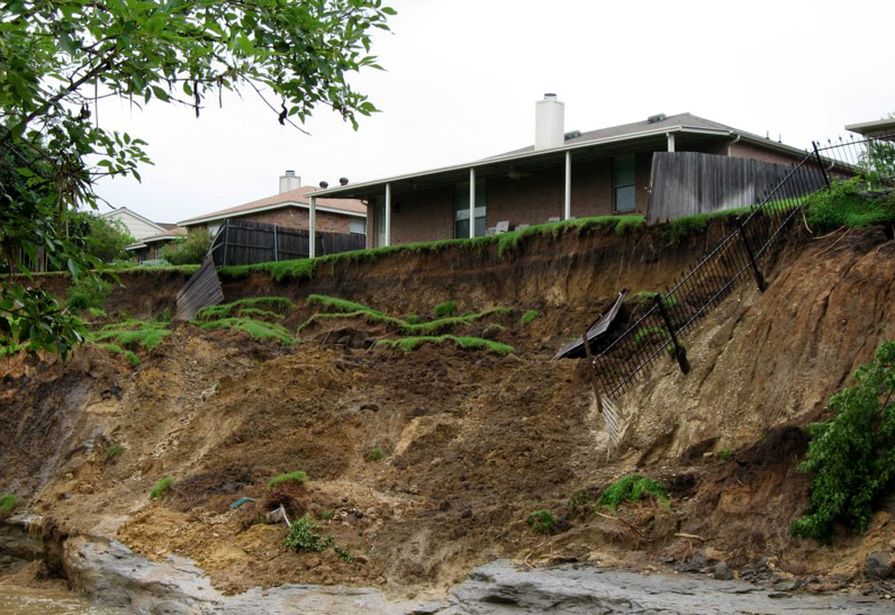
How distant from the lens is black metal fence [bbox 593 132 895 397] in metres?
18.4

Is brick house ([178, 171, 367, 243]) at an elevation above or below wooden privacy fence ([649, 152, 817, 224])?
above

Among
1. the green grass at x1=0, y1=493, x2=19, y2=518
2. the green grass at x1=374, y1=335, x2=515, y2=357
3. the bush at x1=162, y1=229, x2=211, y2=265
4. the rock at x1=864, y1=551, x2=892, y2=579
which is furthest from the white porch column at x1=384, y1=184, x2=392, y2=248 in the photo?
the rock at x1=864, y1=551, x2=892, y2=579

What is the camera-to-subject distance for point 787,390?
15.7m

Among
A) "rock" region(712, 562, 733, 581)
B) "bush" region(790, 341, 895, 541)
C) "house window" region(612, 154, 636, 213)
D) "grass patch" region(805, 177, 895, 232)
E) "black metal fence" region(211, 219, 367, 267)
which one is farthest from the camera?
"black metal fence" region(211, 219, 367, 267)

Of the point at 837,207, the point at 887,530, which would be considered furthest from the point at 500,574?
the point at 837,207

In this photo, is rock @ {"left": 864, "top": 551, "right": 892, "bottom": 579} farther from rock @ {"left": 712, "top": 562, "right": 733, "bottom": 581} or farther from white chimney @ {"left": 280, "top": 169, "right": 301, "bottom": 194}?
white chimney @ {"left": 280, "top": 169, "right": 301, "bottom": 194}

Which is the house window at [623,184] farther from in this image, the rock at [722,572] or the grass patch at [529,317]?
the rock at [722,572]

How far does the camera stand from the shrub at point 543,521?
1539 centimetres

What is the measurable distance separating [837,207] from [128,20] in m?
14.3

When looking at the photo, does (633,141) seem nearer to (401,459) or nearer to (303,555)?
(401,459)

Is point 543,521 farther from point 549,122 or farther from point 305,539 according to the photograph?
point 549,122

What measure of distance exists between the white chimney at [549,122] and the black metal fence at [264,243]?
10.3 meters

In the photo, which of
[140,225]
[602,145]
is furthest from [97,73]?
[140,225]

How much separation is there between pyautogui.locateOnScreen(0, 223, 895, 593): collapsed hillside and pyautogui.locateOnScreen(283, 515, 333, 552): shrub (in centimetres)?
23
